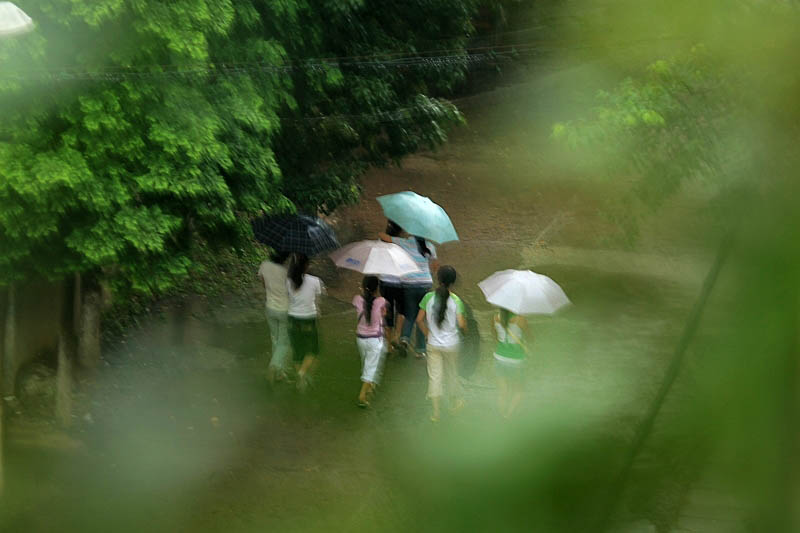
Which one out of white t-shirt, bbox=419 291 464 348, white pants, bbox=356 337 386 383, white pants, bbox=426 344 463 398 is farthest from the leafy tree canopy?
white pants, bbox=356 337 386 383

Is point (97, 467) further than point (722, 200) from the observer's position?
Yes

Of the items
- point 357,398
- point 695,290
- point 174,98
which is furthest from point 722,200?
point 357,398

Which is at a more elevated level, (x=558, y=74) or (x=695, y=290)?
(x=558, y=74)

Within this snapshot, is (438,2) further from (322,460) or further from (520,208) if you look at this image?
(520,208)

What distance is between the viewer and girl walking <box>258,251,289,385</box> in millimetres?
8117

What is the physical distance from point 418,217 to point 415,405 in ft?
7.59

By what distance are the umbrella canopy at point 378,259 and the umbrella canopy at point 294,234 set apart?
0.71 ft

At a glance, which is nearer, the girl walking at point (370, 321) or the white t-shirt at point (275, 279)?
the girl walking at point (370, 321)

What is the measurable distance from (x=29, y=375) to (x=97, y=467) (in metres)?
1.69

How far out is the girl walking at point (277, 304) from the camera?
320 inches

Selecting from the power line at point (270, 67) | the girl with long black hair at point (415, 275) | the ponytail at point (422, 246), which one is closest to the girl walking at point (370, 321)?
the girl with long black hair at point (415, 275)

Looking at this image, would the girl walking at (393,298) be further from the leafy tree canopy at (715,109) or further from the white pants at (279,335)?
the leafy tree canopy at (715,109)

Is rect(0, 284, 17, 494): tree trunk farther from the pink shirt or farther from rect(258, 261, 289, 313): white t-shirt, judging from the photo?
the pink shirt

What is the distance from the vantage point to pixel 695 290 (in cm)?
64
